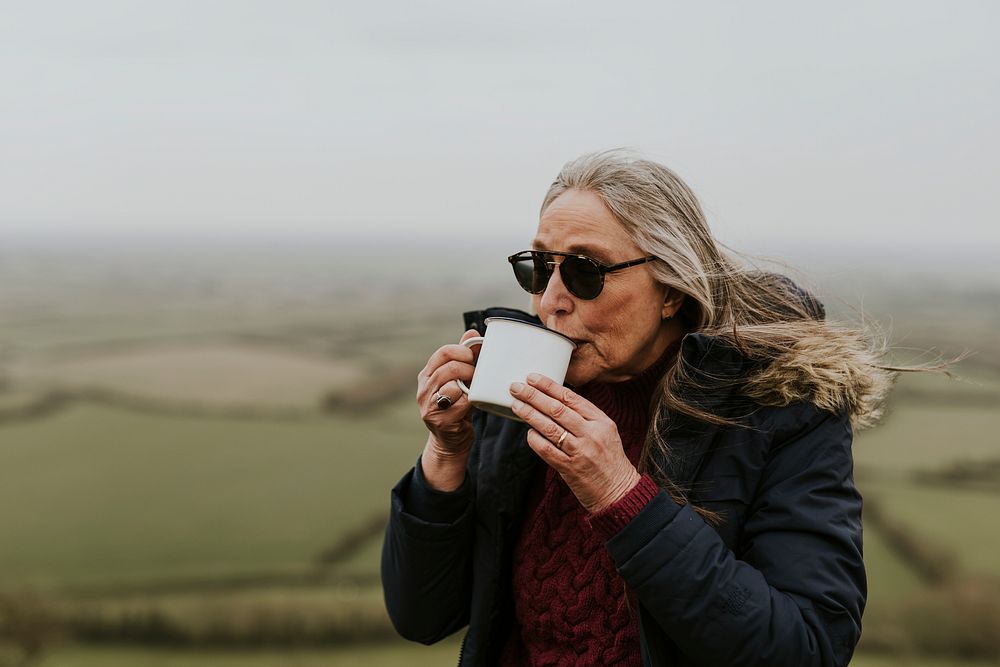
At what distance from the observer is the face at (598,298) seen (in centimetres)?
203

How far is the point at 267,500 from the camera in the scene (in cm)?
977

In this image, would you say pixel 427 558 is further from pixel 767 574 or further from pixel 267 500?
pixel 267 500

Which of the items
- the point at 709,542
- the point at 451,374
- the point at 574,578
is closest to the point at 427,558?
the point at 574,578

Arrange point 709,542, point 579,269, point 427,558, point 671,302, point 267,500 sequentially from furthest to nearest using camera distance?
1. point 267,500
2. point 427,558
3. point 671,302
4. point 579,269
5. point 709,542

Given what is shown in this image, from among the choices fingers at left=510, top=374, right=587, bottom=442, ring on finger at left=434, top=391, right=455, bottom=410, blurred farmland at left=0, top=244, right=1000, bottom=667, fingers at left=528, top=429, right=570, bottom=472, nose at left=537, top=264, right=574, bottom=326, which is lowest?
blurred farmland at left=0, top=244, right=1000, bottom=667

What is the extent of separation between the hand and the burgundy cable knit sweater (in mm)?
296

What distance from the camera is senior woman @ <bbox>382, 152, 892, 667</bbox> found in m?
1.71

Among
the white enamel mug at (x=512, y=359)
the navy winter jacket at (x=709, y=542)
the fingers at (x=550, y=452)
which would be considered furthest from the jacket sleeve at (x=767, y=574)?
the white enamel mug at (x=512, y=359)

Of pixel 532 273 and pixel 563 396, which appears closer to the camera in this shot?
pixel 563 396

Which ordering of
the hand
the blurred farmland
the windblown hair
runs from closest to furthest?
the windblown hair, the hand, the blurred farmland

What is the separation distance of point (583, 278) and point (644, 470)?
540 millimetres

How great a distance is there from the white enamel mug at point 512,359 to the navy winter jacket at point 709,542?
38 centimetres

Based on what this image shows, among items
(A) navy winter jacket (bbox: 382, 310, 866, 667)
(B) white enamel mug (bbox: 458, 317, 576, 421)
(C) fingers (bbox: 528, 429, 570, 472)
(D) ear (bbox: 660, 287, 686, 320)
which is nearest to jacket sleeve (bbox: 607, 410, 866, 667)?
(A) navy winter jacket (bbox: 382, 310, 866, 667)

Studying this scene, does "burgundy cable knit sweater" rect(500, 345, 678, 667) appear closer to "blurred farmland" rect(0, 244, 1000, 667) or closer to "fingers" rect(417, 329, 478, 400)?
"fingers" rect(417, 329, 478, 400)
